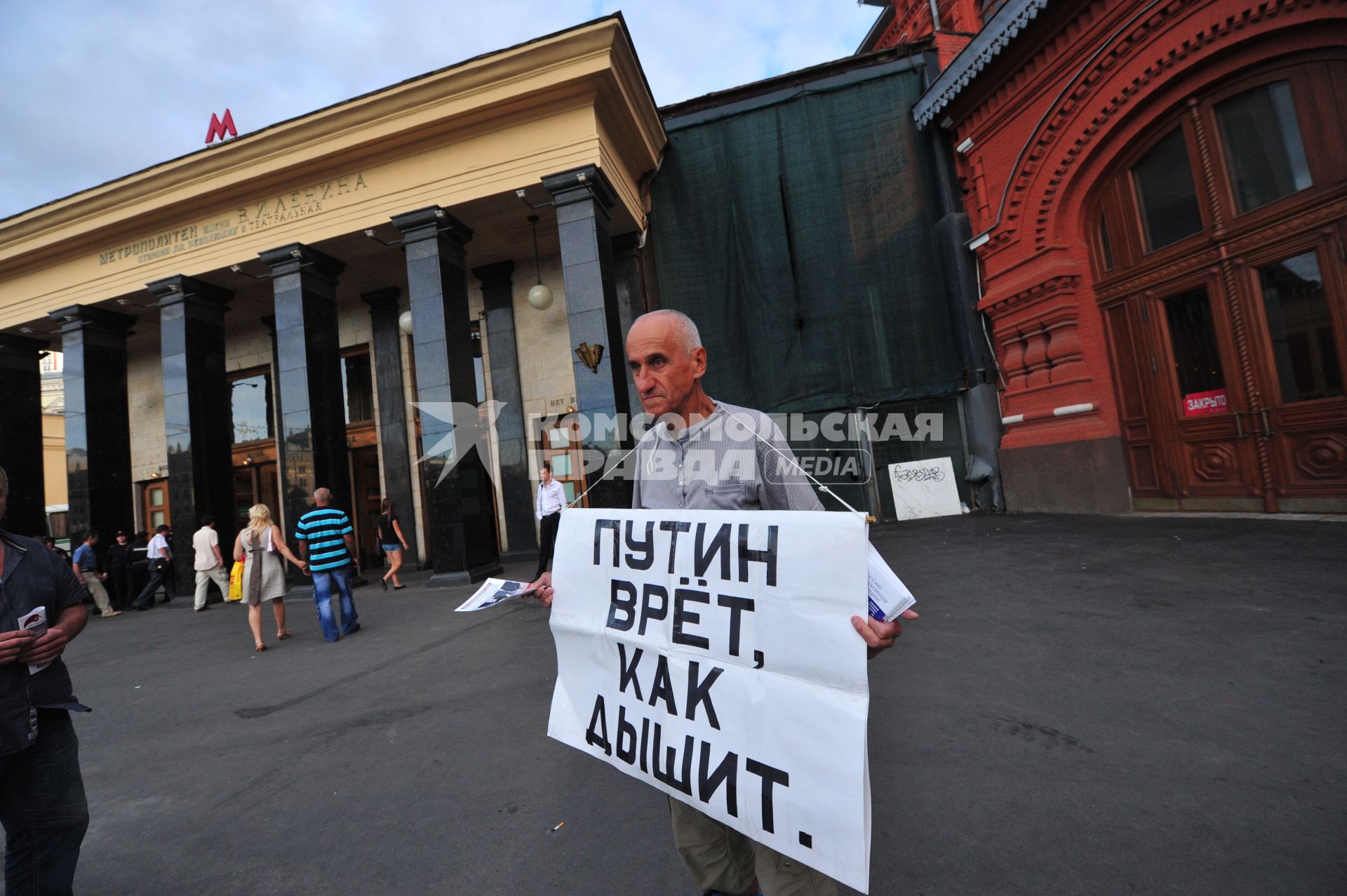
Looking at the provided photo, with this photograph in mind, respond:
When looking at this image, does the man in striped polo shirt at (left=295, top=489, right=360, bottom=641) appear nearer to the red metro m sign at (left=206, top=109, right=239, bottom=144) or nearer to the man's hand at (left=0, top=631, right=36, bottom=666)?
the man's hand at (left=0, top=631, right=36, bottom=666)

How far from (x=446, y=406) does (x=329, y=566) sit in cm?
349

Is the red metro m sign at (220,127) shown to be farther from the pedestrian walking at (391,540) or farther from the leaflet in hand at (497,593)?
the leaflet in hand at (497,593)

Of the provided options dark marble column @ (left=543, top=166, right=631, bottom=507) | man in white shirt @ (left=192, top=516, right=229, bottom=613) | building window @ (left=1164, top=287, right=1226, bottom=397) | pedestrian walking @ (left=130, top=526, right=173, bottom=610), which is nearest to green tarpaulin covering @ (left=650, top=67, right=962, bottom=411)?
dark marble column @ (left=543, top=166, right=631, bottom=507)

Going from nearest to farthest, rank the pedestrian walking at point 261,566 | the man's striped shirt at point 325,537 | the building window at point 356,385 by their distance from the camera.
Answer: the pedestrian walking at point 261,566 < the man's striped shirt at point 325,537 < the building window at point 356,385

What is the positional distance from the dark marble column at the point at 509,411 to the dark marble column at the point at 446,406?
153cm

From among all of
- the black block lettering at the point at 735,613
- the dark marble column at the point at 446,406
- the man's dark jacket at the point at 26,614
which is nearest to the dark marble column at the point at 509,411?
the dark marble column at the point at 446,406

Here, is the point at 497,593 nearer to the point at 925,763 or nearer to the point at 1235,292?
the point at 925,763

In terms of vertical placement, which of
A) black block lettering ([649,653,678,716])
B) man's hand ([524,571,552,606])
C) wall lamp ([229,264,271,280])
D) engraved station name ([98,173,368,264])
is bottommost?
black block lettering ([649,653,678,716])

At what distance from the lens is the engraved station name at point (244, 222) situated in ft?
33.5

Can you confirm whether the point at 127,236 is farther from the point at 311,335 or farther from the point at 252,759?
the point at 252,759

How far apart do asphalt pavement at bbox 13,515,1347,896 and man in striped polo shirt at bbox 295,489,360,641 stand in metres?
1.02

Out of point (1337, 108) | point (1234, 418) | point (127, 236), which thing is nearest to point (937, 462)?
point (1234, 418)

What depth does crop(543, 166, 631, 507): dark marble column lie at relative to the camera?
8.98 meters

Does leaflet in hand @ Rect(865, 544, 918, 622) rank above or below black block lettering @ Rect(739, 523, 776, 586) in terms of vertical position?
below
